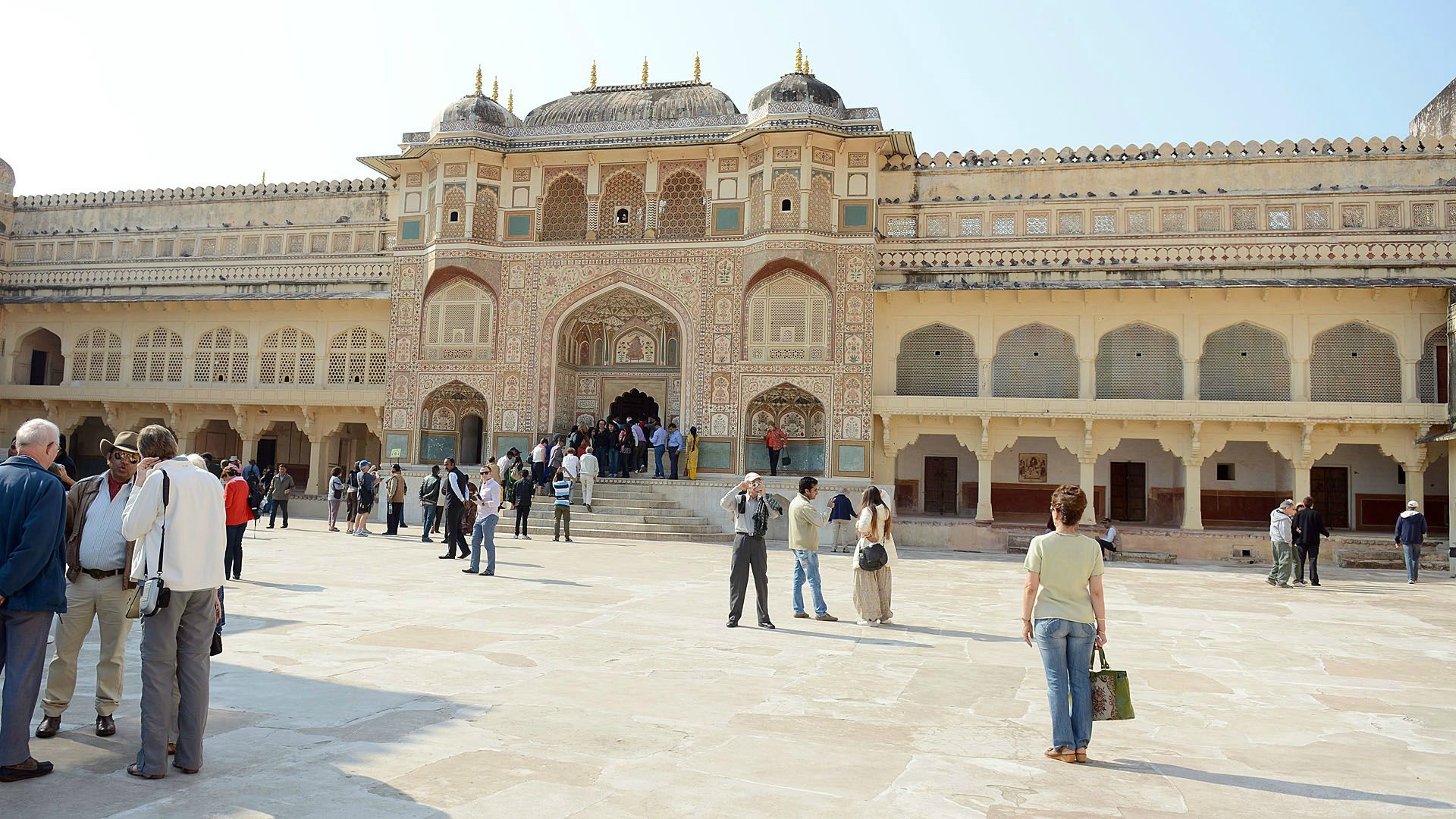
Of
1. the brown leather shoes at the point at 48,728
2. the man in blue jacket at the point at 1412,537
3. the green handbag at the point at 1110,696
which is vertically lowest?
the brown leather shoes at the point at 48,728

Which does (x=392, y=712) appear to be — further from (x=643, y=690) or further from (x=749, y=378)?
(x=749, y=378)

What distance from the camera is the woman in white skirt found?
8.98m

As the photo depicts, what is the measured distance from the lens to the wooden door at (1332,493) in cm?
2141

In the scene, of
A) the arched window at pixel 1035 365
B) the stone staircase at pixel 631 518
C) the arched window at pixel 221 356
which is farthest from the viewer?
the arched window at pixel 221 356

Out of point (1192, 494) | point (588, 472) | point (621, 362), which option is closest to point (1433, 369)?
point (1192, 494)

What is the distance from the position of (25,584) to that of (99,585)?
0.57m

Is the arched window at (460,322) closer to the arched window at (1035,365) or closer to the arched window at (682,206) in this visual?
the arched window at (682,206)

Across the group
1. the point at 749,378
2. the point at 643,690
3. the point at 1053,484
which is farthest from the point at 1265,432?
the point at 643,690

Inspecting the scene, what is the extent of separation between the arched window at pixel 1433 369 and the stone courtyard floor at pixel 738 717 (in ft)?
35.5

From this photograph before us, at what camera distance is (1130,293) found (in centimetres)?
2055

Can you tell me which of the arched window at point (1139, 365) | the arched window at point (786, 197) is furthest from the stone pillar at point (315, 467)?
the arched window at point (1139, 365)

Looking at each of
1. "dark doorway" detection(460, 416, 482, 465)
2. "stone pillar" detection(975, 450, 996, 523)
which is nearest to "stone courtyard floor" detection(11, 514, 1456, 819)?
"stone pillar" detection(975, 450, 996, 523)

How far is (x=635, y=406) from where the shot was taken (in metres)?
24.0

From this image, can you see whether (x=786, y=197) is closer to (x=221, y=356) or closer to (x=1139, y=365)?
(x=1139, y=365)
